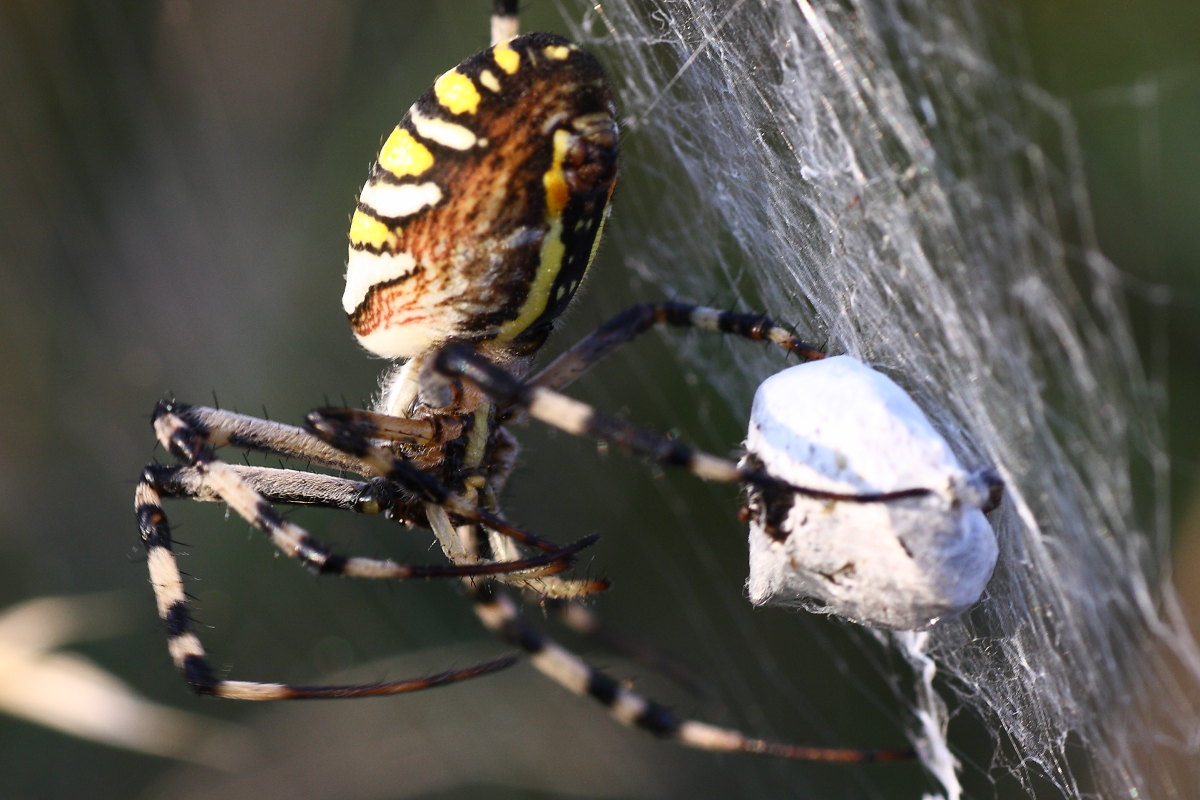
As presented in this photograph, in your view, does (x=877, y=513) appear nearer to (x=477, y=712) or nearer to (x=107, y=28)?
(x=477, y=712)

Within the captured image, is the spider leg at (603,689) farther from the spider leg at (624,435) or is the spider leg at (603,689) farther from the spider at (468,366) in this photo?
the spider leg at (624,435)

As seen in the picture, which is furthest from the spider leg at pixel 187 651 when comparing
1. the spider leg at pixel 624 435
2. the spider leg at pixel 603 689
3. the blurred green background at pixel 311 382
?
the blurred green background at pixel 311 382

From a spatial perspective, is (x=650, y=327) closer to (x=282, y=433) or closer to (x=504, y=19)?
(x=282, y=433)

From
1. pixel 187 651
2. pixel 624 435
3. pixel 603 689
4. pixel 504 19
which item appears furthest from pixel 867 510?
pixel 504 19

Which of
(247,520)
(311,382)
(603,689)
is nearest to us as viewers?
(603,689)

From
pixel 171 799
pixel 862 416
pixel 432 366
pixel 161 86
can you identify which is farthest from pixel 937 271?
pixel 161 86

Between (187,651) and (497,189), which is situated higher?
(497,189)

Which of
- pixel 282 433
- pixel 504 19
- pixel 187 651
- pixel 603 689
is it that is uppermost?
pixel 504 19
